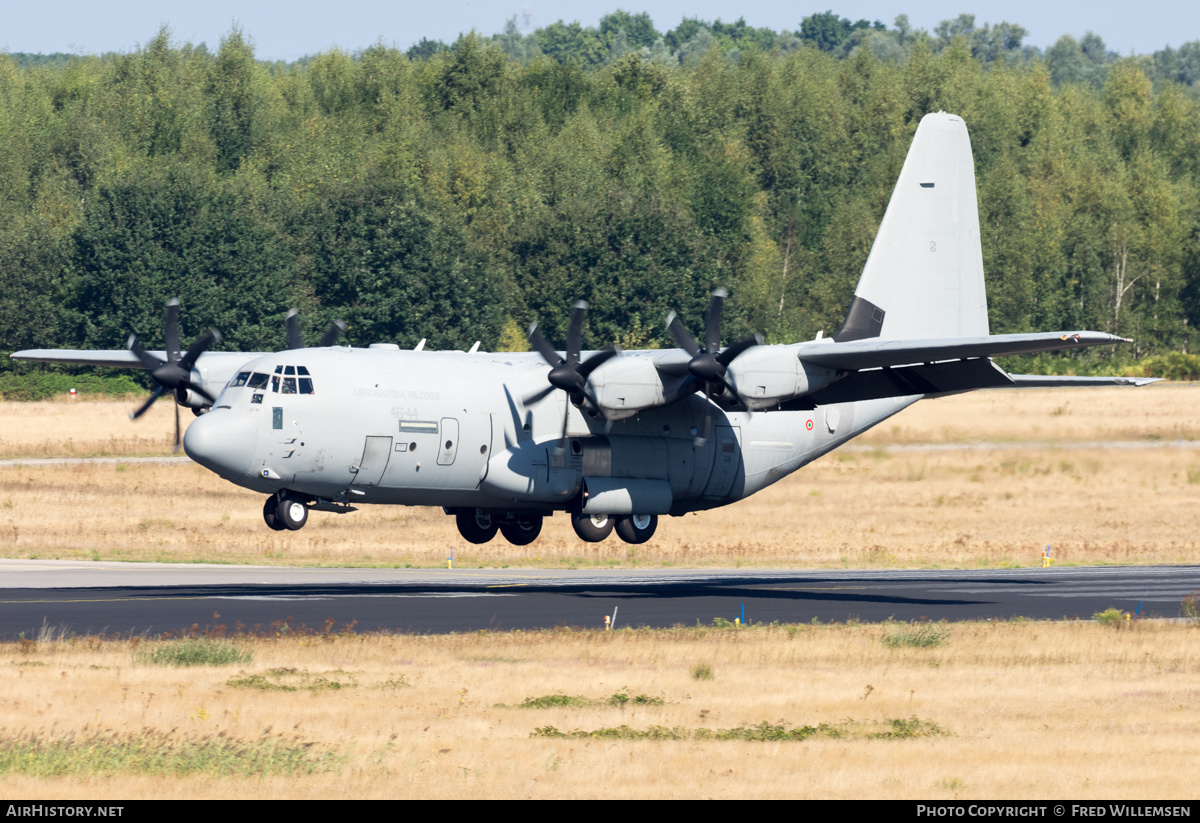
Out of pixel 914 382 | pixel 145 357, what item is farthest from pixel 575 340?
pixel 145 357

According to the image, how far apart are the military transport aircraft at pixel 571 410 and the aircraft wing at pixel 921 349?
0.06 m

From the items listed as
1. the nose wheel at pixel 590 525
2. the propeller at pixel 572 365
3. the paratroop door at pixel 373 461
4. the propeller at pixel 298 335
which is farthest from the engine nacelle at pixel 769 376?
the propeller at pixel 298 335

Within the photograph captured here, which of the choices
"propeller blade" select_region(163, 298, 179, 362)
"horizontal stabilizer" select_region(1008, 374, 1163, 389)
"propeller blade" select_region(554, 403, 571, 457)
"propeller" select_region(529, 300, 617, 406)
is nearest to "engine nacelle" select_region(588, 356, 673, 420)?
"propeller" select_region(529, 300, 617, 406)

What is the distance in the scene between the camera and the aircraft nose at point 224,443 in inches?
1185

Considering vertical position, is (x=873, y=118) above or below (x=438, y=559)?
above

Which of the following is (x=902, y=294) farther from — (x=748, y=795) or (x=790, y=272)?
→ (x=790, y=272)

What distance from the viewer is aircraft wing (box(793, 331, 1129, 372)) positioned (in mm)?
31438

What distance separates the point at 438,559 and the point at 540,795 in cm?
3666

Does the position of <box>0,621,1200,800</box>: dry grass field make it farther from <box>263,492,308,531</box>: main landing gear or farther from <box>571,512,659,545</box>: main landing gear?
<box>571,512,659,545</box>: main landing gear

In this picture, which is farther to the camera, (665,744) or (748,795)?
(665,744)

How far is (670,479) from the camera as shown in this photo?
121ft

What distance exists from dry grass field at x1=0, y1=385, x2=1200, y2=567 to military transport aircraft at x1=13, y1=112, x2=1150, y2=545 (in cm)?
1341
